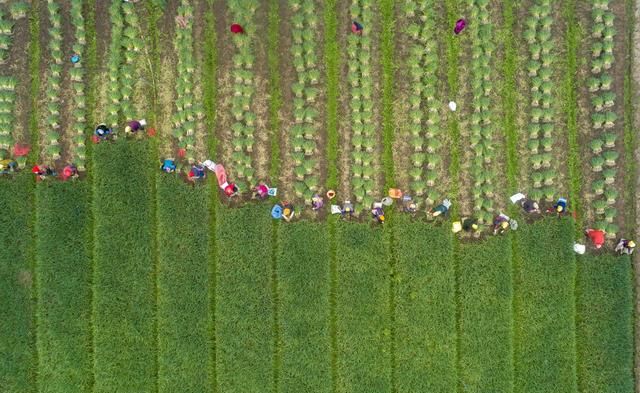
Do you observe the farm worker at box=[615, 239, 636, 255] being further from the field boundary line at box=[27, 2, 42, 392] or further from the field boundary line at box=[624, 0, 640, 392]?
the field boundary line at box=[27, 2, 42, 392]

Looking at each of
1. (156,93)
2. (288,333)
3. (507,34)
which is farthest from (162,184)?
(507,34)

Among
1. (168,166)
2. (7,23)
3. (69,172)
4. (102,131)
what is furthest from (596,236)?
(7,23)

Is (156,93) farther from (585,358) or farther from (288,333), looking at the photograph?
(585,358)

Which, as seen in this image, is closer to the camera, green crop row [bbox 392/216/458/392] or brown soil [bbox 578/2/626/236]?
green crop row [bbox 392/216/458/392]

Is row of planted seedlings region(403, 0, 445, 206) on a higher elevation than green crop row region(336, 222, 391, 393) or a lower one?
higher

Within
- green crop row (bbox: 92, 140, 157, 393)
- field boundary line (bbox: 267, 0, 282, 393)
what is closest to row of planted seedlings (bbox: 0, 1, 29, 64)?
green crop row (bbox: 92, 140, 157, 393)

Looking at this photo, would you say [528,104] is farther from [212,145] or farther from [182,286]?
[182,286]
